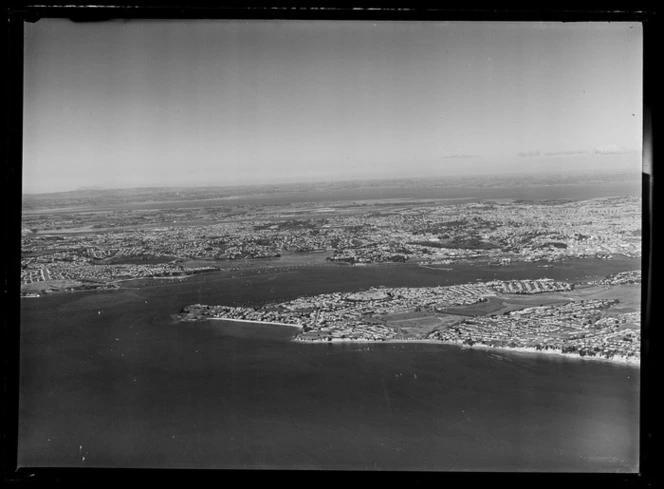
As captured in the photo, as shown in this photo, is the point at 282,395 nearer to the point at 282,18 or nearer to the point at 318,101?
the point at 318,101

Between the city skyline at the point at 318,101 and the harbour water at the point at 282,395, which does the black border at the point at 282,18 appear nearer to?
the harbour water at the point at 282,395

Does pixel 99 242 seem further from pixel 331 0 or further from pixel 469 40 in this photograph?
pixel 469 40

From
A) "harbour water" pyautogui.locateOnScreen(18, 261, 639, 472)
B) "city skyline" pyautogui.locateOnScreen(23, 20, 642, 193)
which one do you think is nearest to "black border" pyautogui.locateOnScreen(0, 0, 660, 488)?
"harbour water" pyautogui.locateOnScreen(18, 261, 639, 472)

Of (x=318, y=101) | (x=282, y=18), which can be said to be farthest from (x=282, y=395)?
(x=282, y=18)

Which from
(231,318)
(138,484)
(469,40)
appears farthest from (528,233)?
(138,484)

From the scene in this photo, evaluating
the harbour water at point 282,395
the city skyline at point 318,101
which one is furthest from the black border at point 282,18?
the city skyline at point 318,101

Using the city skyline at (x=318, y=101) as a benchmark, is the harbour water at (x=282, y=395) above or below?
below
